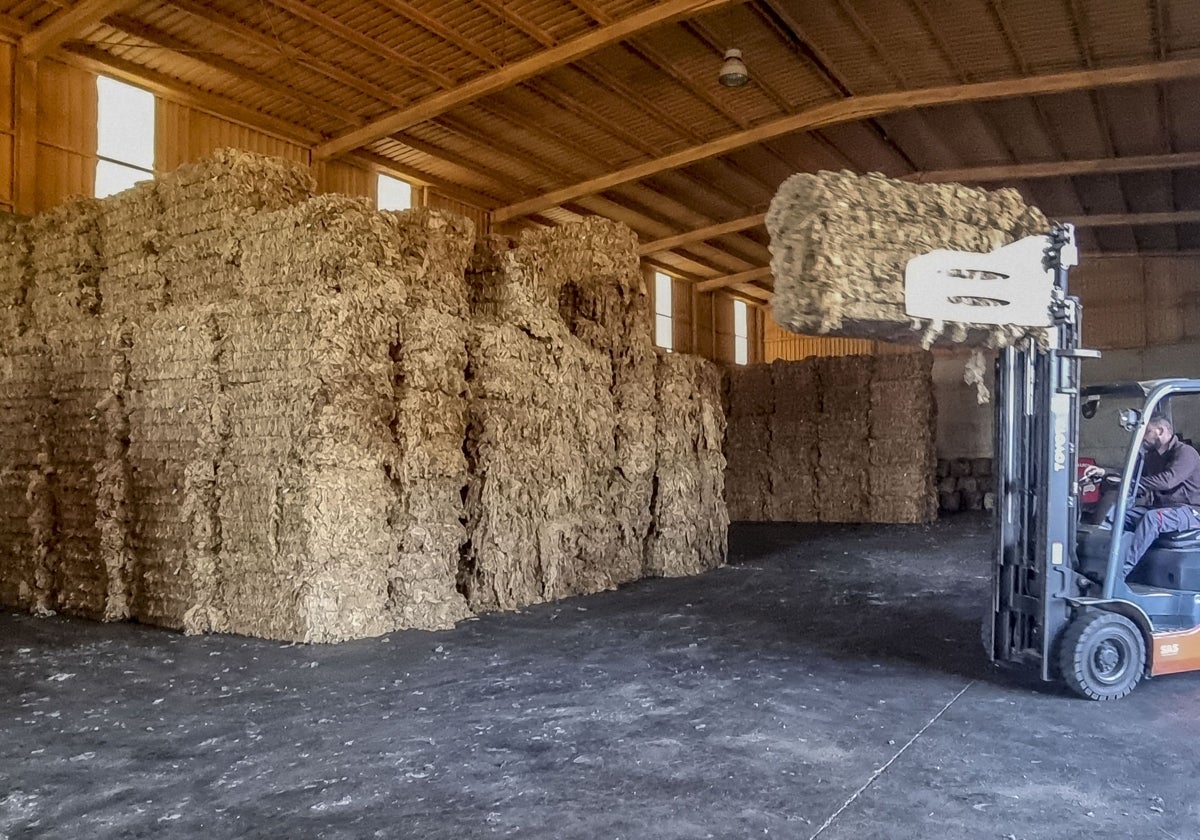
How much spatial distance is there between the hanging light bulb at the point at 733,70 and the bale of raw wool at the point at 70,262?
32.3 feet

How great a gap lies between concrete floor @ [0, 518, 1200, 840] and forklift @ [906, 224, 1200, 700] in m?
0.31

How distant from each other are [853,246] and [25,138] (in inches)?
508

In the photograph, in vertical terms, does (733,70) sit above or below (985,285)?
above

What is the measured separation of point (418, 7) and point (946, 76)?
915cm

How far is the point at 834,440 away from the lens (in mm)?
20047

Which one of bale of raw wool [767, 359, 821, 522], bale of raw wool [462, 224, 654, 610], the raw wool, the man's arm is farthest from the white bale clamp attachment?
bale of raw wool [767, 359, 821, 522]

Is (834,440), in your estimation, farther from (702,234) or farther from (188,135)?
(188,135)

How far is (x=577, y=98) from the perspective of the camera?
672 inches

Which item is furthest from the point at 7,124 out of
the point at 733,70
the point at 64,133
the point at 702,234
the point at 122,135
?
the point at 702,234

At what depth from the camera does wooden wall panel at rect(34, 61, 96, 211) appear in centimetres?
1327

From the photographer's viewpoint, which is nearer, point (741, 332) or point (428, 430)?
point (428, 430)

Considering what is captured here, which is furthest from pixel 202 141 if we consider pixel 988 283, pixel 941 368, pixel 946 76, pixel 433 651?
pixel 941 368

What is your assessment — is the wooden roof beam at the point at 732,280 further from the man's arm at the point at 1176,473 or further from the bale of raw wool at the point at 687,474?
the man's arm at the point at 1176,473

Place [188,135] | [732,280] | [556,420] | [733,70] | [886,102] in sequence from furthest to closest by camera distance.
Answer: [732,280], [886,102], [188,135], [733,70], [556,420]
